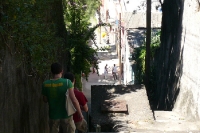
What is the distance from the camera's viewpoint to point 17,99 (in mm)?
5469

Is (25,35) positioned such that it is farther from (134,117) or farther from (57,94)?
(134,117)

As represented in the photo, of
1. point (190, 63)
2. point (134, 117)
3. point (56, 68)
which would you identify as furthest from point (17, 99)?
point (190, 63)

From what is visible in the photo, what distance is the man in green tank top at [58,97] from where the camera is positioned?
5594mm

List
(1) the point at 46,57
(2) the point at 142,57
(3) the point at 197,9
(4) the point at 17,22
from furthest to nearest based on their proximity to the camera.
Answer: (2) the point at 142,57
(3) the point at 197,9
(1) the point at 46,57
(4) the point at 17,22

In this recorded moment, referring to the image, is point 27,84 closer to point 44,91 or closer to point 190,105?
point 44,91

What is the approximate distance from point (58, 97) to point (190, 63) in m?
8.73

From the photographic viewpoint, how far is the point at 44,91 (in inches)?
226

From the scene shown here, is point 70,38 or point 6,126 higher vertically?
point 70,38

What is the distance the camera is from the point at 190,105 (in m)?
13.4

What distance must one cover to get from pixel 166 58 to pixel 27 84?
12858 millimetres

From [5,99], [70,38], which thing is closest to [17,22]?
[5,99]

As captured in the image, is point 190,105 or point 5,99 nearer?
point 5,99

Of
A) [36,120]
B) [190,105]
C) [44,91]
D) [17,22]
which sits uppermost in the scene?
[17,22]

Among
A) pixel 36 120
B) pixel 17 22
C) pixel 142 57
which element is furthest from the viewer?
pixel 142 57
